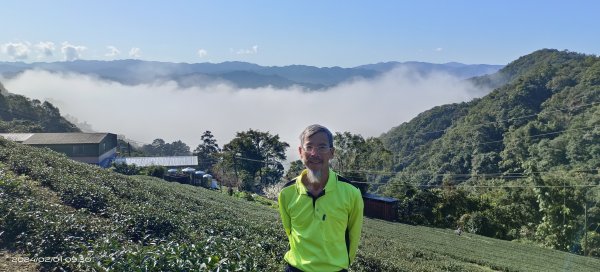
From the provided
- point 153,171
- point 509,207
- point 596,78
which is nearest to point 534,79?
point 596,78

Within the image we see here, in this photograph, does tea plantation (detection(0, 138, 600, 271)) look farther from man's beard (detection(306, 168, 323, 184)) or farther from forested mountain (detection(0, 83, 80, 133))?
forested mountain (detection(0, 83, 80, 133))

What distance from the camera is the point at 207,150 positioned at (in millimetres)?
87750

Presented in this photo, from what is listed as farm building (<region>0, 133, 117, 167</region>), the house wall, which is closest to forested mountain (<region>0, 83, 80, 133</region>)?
farm building (<region>0, 133, 117, 167</region>)

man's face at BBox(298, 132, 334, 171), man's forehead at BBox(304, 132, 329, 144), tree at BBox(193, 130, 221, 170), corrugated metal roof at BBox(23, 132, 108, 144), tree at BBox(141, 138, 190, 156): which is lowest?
tree at BBox(141, 138, 190, 156)

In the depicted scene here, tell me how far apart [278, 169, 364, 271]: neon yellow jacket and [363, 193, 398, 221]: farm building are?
4484 centimetres

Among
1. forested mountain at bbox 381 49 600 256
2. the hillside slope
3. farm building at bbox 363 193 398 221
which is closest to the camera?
forested mountain at bbox 381 49 600 256

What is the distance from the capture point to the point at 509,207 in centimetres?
4700

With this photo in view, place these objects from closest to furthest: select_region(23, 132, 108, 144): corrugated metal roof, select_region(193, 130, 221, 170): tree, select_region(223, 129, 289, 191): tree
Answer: select_region(23, 132, 108, 144): corrugated metal roof < select_region(223, 129, 289, 191): tree < select_region(193, 130, 221, 170): tree

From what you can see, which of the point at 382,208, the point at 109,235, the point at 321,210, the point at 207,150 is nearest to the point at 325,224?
the point at 321,210

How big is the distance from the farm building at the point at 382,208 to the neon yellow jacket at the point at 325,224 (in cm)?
4484

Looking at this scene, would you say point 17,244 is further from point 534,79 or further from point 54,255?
point 534,79

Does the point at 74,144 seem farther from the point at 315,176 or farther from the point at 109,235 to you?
the point at 315,176

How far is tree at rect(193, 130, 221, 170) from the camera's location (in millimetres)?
84500

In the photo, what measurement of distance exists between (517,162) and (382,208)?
23.1 metres
